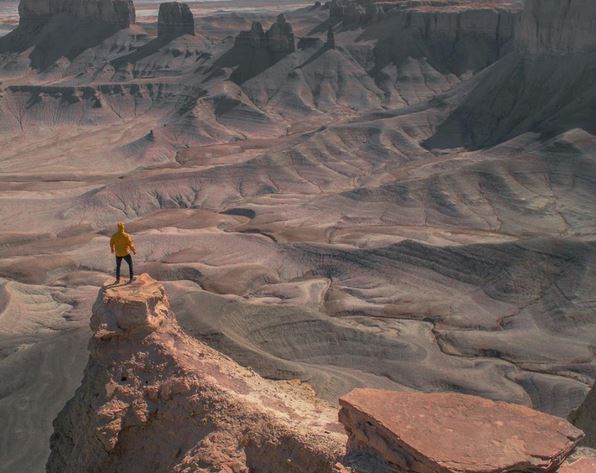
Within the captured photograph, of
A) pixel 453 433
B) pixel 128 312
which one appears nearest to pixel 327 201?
pixel 128 312

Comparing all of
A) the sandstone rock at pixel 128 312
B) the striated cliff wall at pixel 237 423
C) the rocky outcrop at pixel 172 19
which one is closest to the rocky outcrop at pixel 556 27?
the rocky outcrop at pixel 172 19

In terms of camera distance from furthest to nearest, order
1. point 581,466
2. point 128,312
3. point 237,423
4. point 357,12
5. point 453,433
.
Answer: point 357,12 → point 128,312 → point 237,423 → point 581,466 → point 453,433

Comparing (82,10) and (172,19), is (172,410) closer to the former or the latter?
(172,19)

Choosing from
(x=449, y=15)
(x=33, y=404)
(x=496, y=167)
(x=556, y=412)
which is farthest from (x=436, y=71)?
(x=33, y=404)

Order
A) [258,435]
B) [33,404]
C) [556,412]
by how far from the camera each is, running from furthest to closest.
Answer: [556,412]
[33,404]
[258,435]

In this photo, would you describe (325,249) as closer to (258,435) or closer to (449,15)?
(258,435)

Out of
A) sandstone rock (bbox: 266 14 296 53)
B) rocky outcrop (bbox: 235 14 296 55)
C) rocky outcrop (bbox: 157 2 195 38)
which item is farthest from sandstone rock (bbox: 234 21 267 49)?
rocky outcrop (bbox: 157 2 195 38)

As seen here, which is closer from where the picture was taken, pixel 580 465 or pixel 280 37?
pixel 580 465
